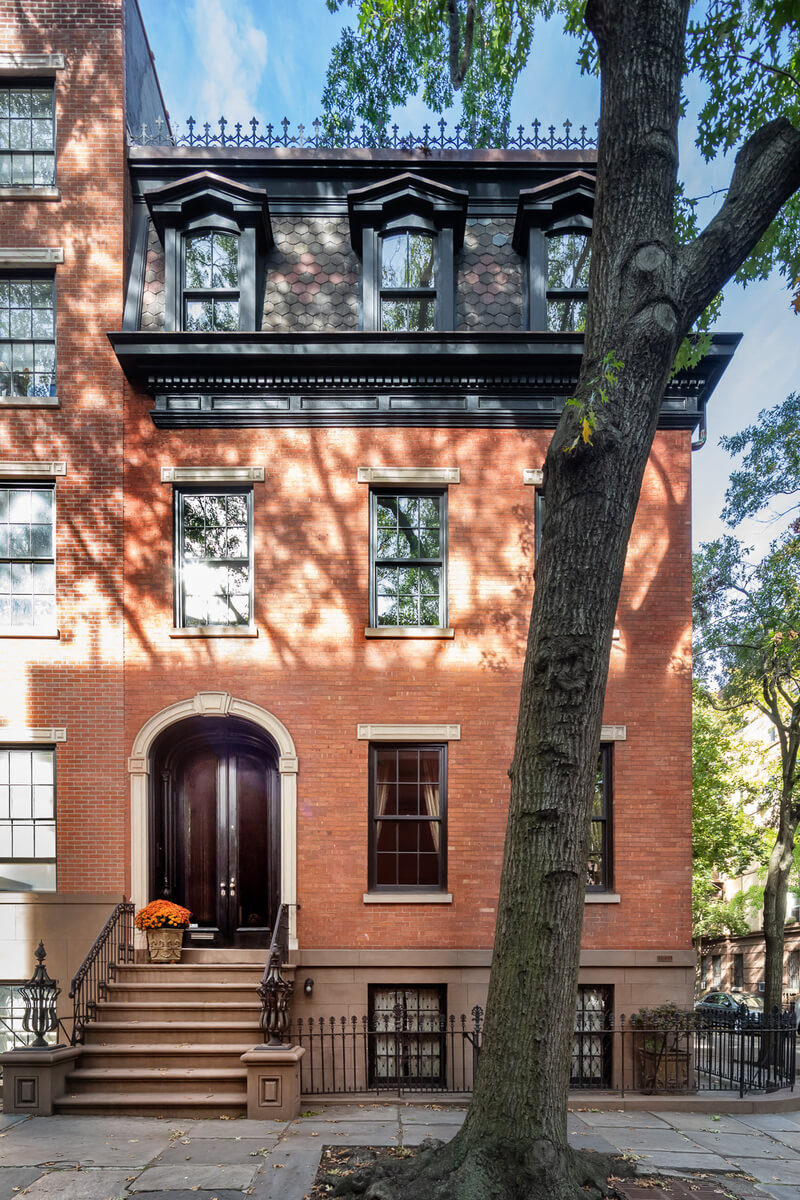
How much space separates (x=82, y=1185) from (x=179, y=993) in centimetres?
349

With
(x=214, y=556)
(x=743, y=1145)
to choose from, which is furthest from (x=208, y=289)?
(x=743, y=1145)

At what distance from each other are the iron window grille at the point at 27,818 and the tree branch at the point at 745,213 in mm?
9723

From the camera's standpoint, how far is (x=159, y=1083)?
904cm

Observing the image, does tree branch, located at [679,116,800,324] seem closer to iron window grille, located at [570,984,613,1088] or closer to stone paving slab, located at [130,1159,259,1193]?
stone paving slab, located at [130,1159,259,1193]

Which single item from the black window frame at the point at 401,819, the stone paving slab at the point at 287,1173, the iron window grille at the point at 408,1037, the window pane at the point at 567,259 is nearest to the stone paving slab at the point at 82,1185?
the stone paving slab at the point at 287,1173

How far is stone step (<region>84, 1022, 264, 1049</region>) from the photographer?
377 inches

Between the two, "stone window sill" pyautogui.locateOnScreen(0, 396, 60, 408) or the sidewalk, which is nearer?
the sidewalk

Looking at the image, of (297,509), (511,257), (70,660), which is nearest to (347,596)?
(297,509)

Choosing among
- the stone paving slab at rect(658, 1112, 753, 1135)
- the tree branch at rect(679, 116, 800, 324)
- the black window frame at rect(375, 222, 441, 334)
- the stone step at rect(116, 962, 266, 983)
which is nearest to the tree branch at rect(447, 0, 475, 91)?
the tree branch at rect(679, 116, 800, 324)

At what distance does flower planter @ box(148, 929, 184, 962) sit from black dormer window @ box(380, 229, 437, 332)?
28.7 ft

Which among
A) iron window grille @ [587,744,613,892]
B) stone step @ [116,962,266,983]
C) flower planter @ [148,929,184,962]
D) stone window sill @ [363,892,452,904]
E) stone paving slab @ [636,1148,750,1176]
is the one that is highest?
iron window grille @ [587,744,613,892]

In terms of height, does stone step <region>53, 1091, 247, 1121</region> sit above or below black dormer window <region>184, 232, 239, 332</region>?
below

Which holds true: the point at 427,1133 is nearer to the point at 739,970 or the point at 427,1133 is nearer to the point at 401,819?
the point at 401,819

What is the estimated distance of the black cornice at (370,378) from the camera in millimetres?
11133
